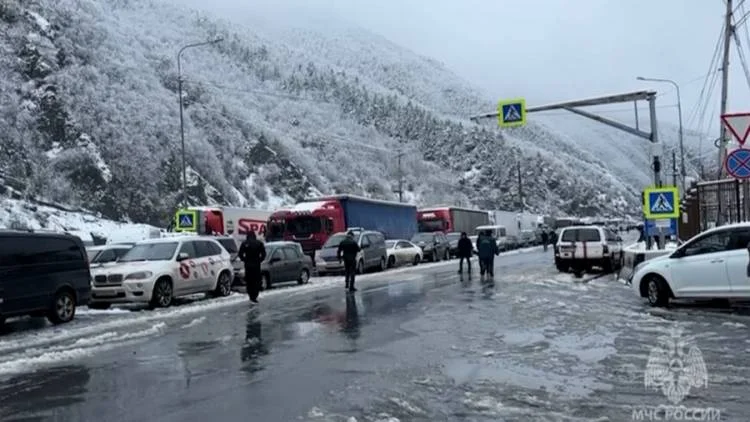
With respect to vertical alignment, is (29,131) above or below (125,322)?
above

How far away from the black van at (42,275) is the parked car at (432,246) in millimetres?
26475

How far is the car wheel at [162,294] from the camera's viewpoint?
60.7 ft

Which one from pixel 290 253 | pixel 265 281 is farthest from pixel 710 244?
→ pixel 290 253

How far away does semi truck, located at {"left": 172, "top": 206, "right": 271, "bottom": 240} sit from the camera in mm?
34469

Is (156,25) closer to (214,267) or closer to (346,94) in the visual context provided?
(346,94)

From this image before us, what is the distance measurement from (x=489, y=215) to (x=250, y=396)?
175ft

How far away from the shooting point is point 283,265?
2509 cm

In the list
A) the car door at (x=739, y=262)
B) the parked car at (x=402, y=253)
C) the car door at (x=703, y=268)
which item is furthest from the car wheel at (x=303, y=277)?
the car door at (x=739, y=262)

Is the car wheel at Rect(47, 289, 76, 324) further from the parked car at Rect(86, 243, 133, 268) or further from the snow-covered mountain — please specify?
the snow-covered mountain

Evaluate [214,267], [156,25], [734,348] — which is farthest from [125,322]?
[156,25]

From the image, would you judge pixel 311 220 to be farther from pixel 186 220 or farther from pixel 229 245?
pixel 229 245

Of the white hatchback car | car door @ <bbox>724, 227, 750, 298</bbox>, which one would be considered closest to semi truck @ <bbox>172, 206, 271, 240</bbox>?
the white hatchback car

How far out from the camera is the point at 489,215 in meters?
60.4

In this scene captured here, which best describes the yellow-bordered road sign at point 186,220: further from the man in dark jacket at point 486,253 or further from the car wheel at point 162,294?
the car wheel at point 162,294
